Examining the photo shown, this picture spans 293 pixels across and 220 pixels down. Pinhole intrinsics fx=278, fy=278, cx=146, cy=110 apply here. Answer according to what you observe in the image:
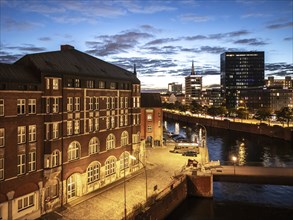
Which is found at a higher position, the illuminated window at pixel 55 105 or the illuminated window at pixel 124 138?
the illuminated window at pixel 55 105

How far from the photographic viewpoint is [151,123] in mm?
89750

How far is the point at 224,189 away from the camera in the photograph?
2327 inches

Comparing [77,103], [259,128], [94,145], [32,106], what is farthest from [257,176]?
[259,128]

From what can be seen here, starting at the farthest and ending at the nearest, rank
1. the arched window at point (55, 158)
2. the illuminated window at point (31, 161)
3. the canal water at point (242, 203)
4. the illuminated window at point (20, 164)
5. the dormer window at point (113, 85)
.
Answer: the dormer window at point (113, 85) < the canal water at point (242, 203) < the arched window at point (55, 158) < the illuminated window at point (31, 161) < the illuminated window at point (20, 164)

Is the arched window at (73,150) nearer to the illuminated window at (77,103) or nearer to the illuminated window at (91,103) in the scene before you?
the illuminated window at (77,103)

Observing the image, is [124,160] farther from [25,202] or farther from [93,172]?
[25,202]

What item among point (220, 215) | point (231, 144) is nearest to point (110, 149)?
point (220, 215)

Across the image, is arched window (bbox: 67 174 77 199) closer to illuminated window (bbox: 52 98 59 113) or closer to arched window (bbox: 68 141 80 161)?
arched window (bbox: 68 141 80 161)

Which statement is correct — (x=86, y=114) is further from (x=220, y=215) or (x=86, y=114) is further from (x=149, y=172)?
(x=220, y=215)

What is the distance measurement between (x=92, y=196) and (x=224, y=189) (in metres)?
29.2

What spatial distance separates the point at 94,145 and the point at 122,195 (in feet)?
32.6

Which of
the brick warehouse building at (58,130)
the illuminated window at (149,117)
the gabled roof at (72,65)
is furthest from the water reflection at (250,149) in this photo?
the gabled roof at (72,65)

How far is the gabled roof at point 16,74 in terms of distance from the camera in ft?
116

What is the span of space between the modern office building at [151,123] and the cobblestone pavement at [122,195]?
20.4 m
